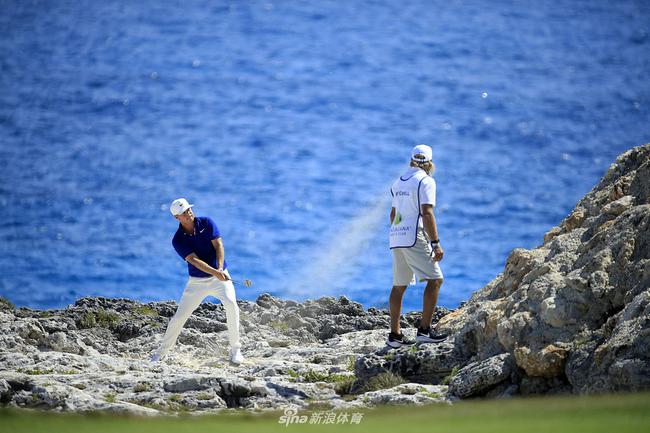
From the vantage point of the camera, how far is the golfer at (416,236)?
42.8 feet

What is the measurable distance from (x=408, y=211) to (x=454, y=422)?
527 centimetres

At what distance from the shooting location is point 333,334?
59.7ft

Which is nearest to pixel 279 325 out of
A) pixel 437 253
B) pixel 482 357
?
pixel 437 253

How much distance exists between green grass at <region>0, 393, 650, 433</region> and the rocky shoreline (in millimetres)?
1667

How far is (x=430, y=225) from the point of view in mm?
12930

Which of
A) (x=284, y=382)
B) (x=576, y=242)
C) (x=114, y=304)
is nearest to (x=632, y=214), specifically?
(x=576, y=242)

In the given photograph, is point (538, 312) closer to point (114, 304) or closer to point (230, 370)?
point (230, 370)

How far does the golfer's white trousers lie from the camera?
48.1 feet

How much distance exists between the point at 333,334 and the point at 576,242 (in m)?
5.86

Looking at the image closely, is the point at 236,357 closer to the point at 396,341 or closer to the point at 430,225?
the point at 396,341

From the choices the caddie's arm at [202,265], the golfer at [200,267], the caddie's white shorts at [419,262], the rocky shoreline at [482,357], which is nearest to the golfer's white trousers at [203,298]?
the golfer at [200,267]

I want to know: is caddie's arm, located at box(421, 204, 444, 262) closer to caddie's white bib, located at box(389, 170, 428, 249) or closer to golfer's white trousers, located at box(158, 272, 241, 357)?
caddie's white bib, located at box(389, 170, 428, 249)

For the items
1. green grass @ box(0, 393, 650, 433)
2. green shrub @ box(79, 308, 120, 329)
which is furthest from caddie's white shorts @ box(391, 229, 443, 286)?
green shrub @ box(79, 308, 120, 329)

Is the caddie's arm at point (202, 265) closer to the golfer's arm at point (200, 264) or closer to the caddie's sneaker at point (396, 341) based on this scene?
the golfer's arm at point (200, 264)
